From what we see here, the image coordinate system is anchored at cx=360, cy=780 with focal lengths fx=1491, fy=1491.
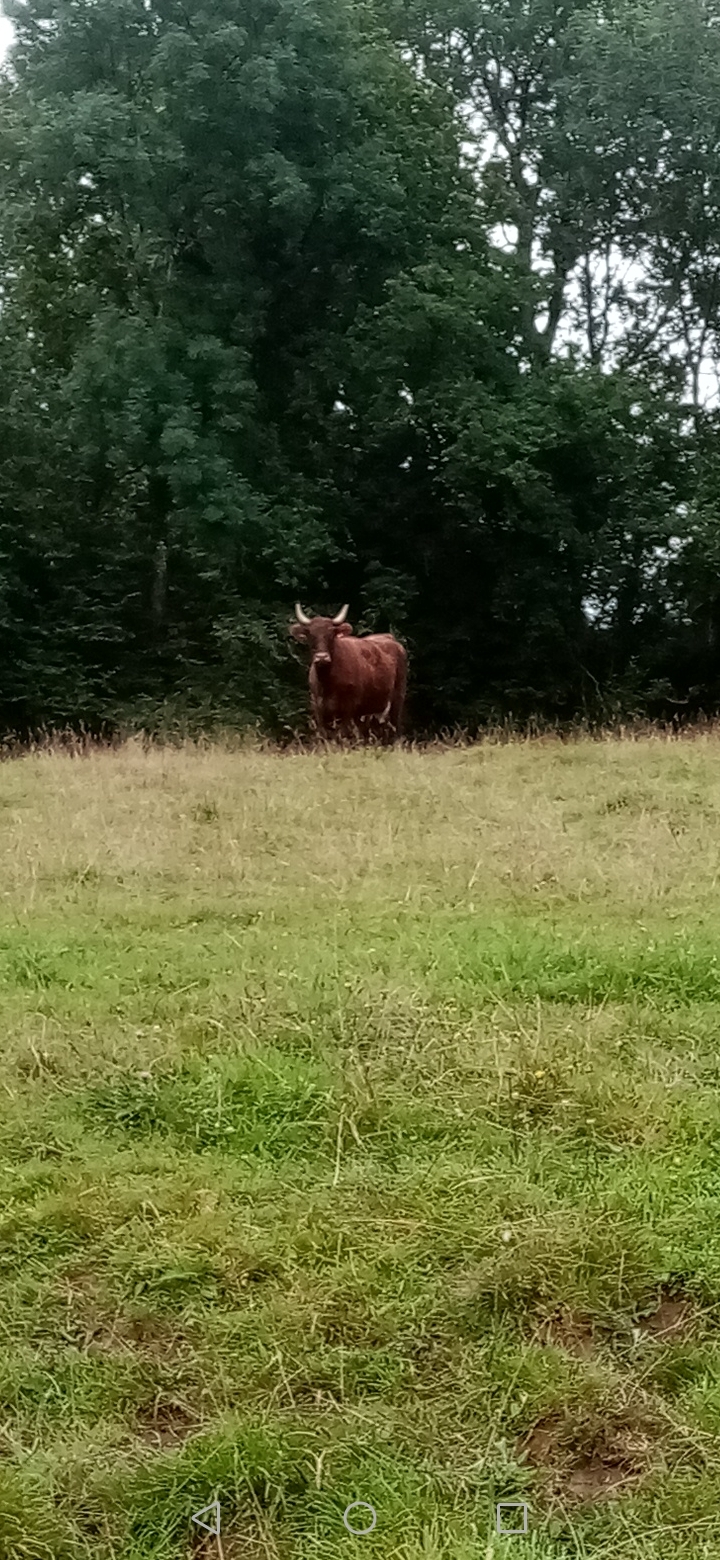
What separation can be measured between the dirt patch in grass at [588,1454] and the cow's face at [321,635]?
14.5m

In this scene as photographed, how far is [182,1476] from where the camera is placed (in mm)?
3424

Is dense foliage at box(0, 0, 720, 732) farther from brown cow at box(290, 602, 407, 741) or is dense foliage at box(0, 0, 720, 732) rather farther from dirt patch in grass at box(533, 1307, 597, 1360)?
dirt patch in grass at box(533, 1307, 597, 1360)

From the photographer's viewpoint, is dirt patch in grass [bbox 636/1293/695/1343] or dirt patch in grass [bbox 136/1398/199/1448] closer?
dirt patch in grass [bbox 136/1398/199/1448]

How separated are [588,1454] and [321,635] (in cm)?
1479

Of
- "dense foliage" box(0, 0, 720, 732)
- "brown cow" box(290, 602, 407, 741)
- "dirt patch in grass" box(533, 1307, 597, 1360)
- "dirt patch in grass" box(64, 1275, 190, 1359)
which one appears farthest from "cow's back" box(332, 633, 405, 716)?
"dirt patch in grass" box(533, 1307, 597, 1360)

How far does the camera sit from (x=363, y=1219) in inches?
169

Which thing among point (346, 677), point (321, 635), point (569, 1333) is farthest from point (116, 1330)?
point (346, 677)

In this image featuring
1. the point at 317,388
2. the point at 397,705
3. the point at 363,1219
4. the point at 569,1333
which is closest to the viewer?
the point at 569,1333

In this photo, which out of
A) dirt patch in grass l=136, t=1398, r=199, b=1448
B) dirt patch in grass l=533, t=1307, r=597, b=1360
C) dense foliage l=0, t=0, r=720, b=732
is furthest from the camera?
dense foliage l=0, t=0, r=720, b=732

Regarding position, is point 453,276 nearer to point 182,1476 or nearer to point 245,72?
point 245,72

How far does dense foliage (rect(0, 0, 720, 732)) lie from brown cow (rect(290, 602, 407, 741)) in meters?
2.95

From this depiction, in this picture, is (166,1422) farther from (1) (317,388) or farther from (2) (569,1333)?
(1) (317,388)

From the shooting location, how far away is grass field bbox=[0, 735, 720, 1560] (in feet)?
11.2

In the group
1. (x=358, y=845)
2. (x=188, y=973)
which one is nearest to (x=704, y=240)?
(x=358, y=845)
